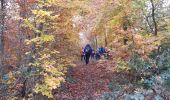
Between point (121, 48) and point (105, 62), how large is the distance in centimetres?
199

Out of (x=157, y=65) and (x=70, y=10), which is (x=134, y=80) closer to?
(x=157, y=65)

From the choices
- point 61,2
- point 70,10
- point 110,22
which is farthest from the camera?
point 110,22

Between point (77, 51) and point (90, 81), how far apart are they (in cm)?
184

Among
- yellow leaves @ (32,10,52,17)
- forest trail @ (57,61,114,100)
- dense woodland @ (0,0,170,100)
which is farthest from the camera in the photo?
forest trail @ (57,61,114,100)

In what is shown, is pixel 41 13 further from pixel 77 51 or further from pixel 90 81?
pixel 90 81

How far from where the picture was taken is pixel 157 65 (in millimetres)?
15992

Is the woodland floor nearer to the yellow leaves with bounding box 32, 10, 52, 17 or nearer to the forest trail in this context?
the forest trail

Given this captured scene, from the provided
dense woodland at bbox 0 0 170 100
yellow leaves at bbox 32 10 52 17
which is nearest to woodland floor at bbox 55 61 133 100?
dense woodland at bbox 0 0 170 100

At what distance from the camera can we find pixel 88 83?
18328mm

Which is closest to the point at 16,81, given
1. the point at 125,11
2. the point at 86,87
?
the point at 86,87

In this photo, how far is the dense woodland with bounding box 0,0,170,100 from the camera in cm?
1370

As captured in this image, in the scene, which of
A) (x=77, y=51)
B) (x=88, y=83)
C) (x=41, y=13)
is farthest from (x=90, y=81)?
(x=41, y=13)

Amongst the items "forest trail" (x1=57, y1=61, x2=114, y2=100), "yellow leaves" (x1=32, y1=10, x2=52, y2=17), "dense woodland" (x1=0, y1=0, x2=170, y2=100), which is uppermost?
"yellow leaves" (x1=32, y1=10, x2=52, y2=17)

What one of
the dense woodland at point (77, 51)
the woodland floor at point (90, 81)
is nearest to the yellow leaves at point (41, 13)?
the dense woodland at point (77, 51)
